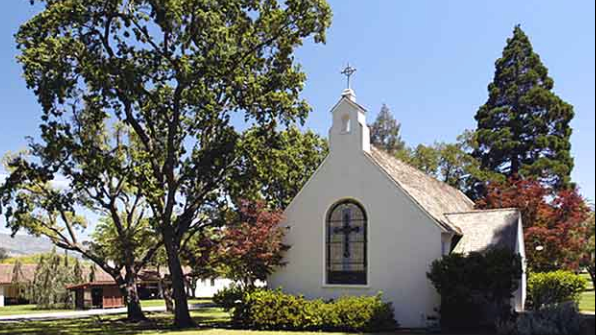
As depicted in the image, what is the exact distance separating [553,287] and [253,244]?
44.2 feet

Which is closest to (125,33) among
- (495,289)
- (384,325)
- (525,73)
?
(384,325)

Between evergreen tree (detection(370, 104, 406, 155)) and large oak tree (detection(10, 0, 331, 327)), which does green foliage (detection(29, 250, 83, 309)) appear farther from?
evergreen tree (detection(370, 104, 406, 155))

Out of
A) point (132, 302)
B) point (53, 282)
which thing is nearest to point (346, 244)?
point (132, 302)

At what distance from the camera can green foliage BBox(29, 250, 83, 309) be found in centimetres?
5003

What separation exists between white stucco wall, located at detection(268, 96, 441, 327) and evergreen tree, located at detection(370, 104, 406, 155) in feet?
155

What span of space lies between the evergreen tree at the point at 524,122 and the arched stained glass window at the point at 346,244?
73.9 feet

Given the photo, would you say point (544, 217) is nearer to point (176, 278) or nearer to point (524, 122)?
point (176, 278)

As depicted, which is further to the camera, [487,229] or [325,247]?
[325,247]

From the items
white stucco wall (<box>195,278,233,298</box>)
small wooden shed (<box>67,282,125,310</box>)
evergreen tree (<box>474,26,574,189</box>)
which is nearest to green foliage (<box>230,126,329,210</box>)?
evergreen tree (<box>474,26,574,189</box>)

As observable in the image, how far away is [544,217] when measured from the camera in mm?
26000

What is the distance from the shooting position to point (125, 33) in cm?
2356

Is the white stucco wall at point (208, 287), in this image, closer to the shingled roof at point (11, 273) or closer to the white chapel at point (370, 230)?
the shingled roof at point (11, 273)

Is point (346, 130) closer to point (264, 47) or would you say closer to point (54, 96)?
point (264, 47)

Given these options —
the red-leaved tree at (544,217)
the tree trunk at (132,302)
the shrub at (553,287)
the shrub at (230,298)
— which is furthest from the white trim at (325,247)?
the tree trunk at (132,302)
